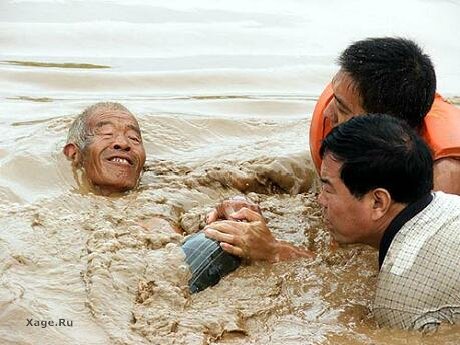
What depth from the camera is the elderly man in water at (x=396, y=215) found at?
4395 mm

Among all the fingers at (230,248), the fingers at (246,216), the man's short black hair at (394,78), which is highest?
the man's short black hair at (394,78)

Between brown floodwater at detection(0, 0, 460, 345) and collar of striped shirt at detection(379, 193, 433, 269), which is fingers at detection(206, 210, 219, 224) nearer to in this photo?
brown floodwater at detection(0, 0, 460, 345)

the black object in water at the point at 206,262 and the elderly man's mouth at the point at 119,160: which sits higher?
the elderly man's mouth at the point at 119,160

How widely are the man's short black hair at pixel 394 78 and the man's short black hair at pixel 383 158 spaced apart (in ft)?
2.88

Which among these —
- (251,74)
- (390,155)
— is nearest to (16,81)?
(251,74)

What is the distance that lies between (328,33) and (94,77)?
3074mm

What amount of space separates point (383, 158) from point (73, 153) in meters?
2.68

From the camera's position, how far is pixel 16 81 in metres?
8.95

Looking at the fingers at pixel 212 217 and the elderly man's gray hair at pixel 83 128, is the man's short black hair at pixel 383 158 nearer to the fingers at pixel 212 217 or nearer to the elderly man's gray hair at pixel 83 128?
the fingers at pixel 212 217

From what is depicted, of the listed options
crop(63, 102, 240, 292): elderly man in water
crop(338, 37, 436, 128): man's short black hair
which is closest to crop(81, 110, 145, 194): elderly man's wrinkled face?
crop(63, 102, 240, 292): elderly man in water

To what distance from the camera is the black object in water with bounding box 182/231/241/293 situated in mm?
4996

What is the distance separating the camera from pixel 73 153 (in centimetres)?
663

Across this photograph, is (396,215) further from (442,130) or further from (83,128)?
(83,128)

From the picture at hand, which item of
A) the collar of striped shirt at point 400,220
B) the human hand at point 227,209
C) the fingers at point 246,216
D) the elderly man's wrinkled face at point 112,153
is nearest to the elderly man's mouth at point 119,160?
the elderly man's wrinkled face at point 112,153
